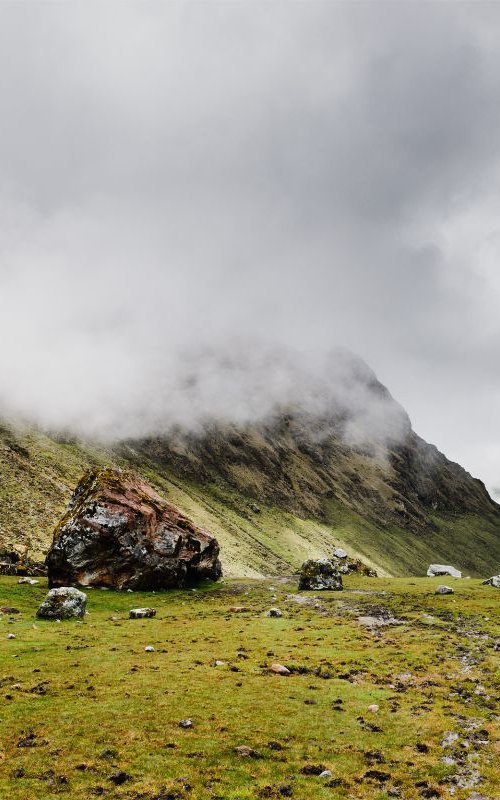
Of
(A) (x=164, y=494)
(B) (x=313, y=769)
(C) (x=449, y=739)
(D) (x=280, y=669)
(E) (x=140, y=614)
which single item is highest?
(A) (x=164, y=494)

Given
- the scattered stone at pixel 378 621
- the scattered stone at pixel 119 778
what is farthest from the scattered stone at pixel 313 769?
the scattered stone at pixel 378 621

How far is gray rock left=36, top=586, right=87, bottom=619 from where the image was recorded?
113ft

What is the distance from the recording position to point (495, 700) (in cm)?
1922

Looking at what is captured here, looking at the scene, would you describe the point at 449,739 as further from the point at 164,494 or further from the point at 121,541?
the point at 164,494

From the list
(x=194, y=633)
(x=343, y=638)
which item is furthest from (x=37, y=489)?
(x=343, y=638)

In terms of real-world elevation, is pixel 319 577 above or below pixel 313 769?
below

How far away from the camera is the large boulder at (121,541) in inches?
2024

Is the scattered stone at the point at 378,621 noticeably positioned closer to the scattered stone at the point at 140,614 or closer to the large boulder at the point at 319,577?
the scattered stone at the point at 140,614

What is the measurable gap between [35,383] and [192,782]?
596 feet

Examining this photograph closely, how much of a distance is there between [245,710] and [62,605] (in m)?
23.0

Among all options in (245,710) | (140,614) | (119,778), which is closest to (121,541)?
(140,614)

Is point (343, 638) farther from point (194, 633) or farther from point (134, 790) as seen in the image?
point (134, 790)

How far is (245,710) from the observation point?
17.5m

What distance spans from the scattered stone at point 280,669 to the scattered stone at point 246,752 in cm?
967
